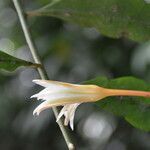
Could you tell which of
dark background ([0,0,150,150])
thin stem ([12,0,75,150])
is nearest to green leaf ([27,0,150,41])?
thin stem ([12,0,75,150])

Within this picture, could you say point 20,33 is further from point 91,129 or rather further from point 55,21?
point 91,129

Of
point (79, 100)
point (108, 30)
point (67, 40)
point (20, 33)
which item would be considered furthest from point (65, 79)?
point (79, 100)

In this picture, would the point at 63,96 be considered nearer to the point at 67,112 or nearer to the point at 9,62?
the point at 67,112

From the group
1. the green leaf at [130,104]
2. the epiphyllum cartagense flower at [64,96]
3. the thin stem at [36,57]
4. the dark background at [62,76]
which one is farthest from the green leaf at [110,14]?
the dark background at [62,76]

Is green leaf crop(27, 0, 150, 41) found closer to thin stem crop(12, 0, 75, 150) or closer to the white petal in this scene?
thin stem crop(12, 0, 75, 150)

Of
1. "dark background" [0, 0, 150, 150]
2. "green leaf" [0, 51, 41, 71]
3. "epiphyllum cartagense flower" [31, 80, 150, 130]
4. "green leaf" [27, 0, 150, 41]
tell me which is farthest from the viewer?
"dark background" [0, 0, 150, 150]

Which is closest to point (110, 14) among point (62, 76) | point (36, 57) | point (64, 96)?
point (36, 57)
